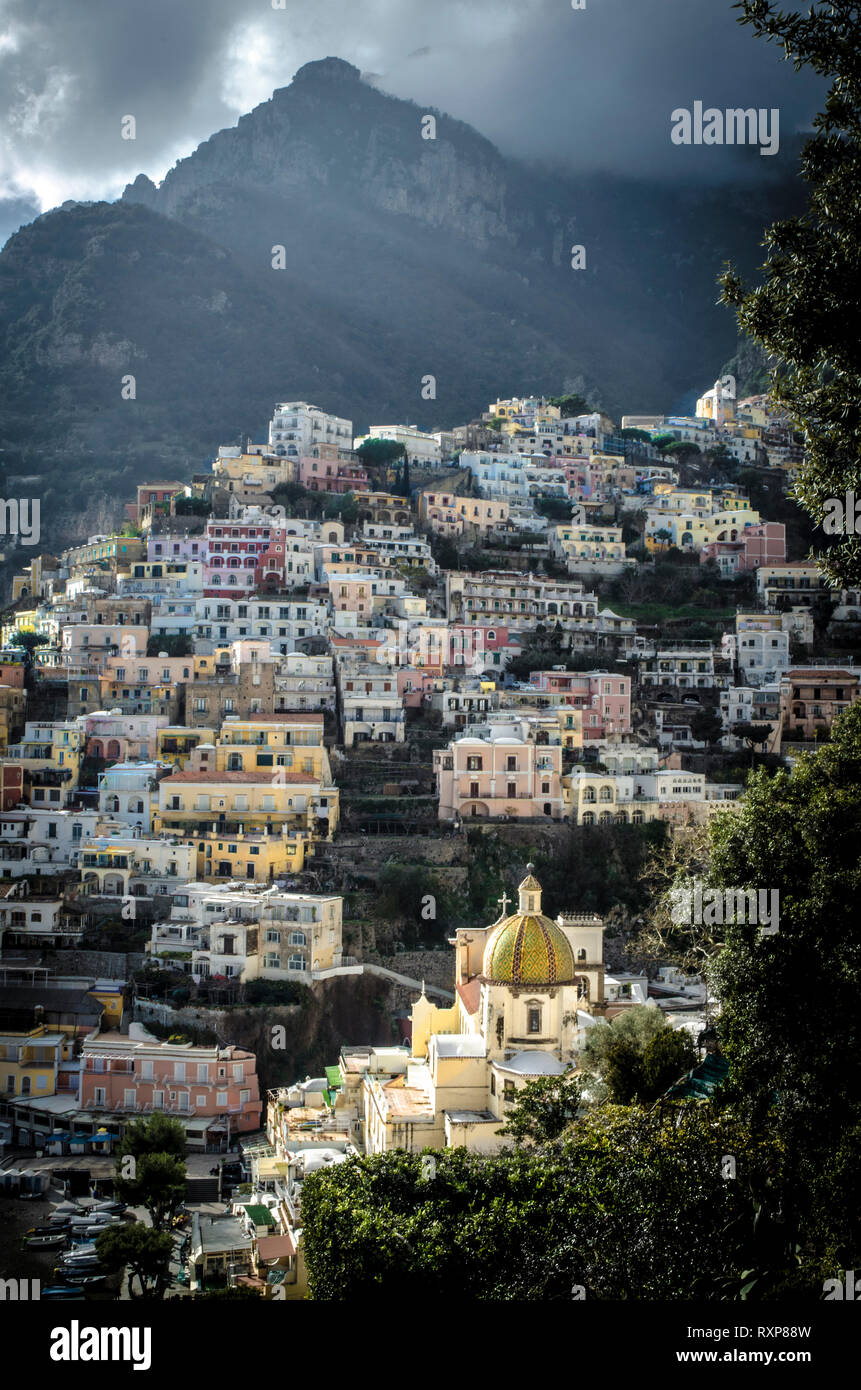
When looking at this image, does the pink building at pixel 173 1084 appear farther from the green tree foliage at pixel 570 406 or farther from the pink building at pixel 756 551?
the green tree foliage at pixel 570 406

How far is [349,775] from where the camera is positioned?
57656mm

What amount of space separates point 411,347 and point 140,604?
82.2 m

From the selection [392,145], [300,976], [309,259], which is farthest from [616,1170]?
[392,145]

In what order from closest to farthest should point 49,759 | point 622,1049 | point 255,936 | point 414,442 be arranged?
point 622,1049 < point 255,936 < point 49,759 < point 414,442

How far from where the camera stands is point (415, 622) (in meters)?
68.4

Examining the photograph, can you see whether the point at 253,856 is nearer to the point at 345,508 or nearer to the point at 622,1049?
the point at 622,1049

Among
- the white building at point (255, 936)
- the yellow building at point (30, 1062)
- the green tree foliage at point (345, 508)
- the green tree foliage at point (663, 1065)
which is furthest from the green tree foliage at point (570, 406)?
the green tree foliage at point (663, 1065)

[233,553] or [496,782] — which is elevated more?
[233,553]

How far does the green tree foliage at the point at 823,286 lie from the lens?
11484 mm

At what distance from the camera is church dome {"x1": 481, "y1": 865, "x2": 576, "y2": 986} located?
95.1ft

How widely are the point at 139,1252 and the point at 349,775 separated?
97.9ft

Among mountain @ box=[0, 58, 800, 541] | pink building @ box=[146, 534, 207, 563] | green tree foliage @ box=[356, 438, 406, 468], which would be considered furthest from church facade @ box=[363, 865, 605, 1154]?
mountain @ box=[0, 58, 800, 541]

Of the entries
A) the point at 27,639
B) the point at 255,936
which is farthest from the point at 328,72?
the point at 255,936
